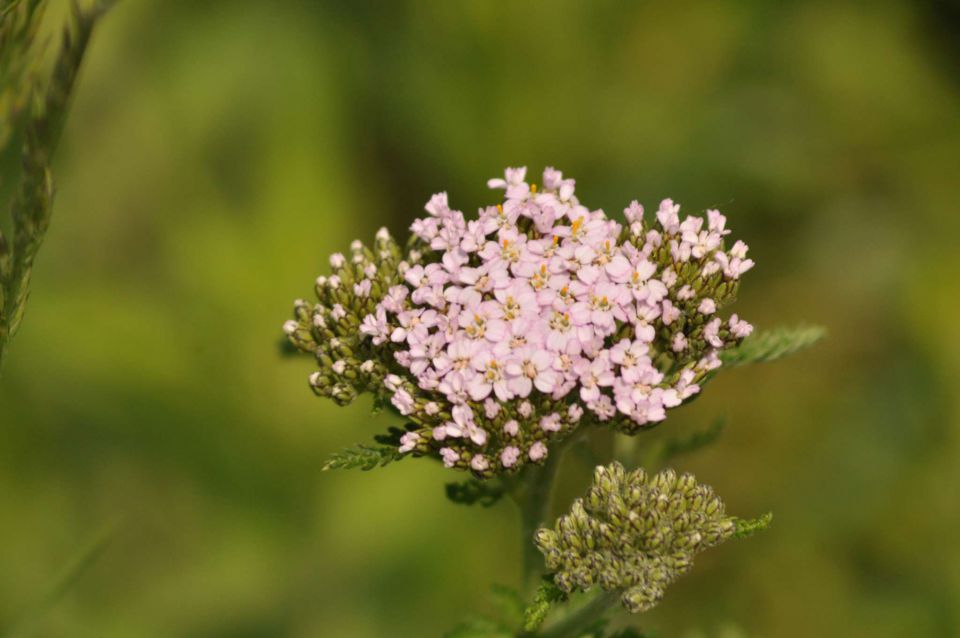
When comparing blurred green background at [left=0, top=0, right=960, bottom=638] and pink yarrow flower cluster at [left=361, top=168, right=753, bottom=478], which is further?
blurred green background at [left=0, top=0, right=960, bottom=638]

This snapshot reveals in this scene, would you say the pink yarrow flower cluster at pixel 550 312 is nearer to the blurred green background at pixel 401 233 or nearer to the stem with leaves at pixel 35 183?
the stem with leaves at pixel 35 183

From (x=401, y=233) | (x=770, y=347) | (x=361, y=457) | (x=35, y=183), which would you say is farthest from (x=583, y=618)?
(x=401, y=233)

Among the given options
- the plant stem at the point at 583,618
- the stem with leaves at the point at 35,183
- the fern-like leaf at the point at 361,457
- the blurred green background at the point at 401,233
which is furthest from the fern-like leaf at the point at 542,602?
the blurred green background at the point at 401,233

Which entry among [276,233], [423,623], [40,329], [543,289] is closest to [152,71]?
[276,233]

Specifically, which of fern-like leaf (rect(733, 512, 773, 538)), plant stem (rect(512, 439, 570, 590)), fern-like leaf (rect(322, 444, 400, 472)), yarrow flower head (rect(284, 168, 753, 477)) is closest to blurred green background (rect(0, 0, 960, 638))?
plant stem (rect(512, 439, 570, 590))

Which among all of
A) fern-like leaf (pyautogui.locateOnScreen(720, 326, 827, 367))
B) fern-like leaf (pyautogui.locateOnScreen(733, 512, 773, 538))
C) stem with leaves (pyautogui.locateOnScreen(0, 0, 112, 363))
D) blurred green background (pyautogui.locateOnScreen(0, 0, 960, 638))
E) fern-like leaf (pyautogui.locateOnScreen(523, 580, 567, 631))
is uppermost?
blurred green background (pyautogui.locateOnScreen(0, 0, 960, 638))

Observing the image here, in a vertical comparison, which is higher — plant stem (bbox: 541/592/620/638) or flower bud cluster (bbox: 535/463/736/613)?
flower bud cluster (bbox: 535/463/736/613)

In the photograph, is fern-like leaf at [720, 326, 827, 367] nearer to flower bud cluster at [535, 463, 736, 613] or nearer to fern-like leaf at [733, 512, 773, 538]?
flower bud cluster at [535, 463, 736, 613]
